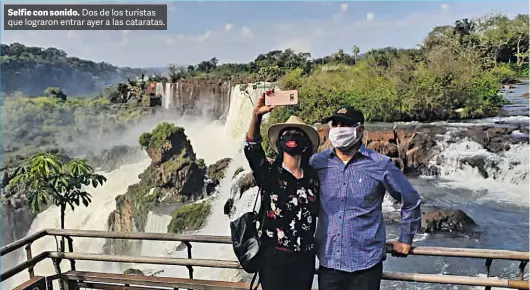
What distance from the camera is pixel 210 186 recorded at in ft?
20.7

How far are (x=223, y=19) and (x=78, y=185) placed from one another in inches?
88.6

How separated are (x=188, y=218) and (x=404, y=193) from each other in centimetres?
516

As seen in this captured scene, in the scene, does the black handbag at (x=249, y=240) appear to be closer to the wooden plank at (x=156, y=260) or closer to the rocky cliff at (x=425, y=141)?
the wooden plank at (x=156, y=260)

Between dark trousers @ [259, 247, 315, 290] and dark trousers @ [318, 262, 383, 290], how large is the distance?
6cm

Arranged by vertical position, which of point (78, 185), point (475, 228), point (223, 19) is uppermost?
point (223, 19)

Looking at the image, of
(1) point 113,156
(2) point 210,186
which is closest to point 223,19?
(2) point 210,186

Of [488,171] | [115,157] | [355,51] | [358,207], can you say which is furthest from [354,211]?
[115,157]

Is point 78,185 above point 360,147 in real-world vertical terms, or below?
below

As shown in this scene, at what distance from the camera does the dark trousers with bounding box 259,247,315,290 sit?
5.15 ft

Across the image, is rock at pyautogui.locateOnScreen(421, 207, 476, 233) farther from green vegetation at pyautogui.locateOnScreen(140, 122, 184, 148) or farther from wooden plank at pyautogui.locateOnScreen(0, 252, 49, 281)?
wooden plank at pyautogui.locateOnScreen(0, 252, 49, 281)

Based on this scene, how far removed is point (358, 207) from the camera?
1.56m

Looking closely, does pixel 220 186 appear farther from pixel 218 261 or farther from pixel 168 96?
pixel 218 261

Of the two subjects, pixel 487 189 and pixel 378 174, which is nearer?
pixel 378 174

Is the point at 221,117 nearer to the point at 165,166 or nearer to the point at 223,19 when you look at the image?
the point at 165,166
